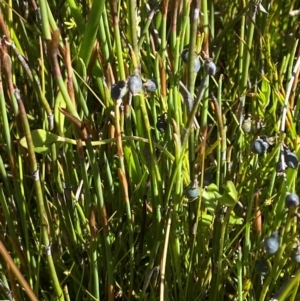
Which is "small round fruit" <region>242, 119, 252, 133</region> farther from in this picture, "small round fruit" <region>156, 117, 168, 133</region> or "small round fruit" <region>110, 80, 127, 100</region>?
"small round fruit" <region>110, 80, 127, 100</region>

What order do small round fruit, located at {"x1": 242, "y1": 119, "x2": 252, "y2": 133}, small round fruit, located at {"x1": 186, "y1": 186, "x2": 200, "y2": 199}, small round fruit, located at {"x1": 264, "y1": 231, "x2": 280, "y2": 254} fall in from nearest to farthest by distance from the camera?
1. small round fruit, located at {"x1": 264, "y1": 231, "x2": 280, "y2": 254}
2. small round fruit, located at {"x1": 186, "y1": 186, "x2": 200, "y2": 199}
3. small round fruit, located at {"x1": 242, "y1": 119, "x2": 252, "y2": 133}

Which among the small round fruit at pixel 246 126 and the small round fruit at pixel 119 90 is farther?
the small round fruit at pixel 246 126

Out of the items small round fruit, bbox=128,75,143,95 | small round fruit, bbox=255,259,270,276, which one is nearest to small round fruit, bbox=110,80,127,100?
small round fruit, bbox=128,75,143,95

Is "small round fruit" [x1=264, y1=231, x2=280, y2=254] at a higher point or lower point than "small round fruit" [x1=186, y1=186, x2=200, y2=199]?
higher

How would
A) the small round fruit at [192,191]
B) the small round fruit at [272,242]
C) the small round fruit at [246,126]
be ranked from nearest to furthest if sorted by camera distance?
the small round fruit at [272,242] → the small round fruit at [192,191] → the small round fruit at [246,126]

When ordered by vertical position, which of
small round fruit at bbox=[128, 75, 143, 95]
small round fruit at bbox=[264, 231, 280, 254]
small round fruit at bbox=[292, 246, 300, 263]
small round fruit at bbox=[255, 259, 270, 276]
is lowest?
small round fruit at bbox=[255, 259, 270, 276]

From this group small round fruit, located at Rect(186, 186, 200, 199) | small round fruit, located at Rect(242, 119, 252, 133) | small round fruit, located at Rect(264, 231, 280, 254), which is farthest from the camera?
small round fruit, located at Rect(242, 119, 252, 133)

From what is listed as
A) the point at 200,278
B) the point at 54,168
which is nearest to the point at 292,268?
the point at 200,278

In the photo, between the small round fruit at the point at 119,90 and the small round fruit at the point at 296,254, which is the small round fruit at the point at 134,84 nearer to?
the small round fruit at the point at 119,90

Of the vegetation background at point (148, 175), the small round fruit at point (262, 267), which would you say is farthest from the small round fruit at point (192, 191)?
the small round fruit at point (262, 267)

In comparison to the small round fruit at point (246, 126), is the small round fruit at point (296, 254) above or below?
below

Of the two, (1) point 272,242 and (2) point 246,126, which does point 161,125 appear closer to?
(2) point 246,126
